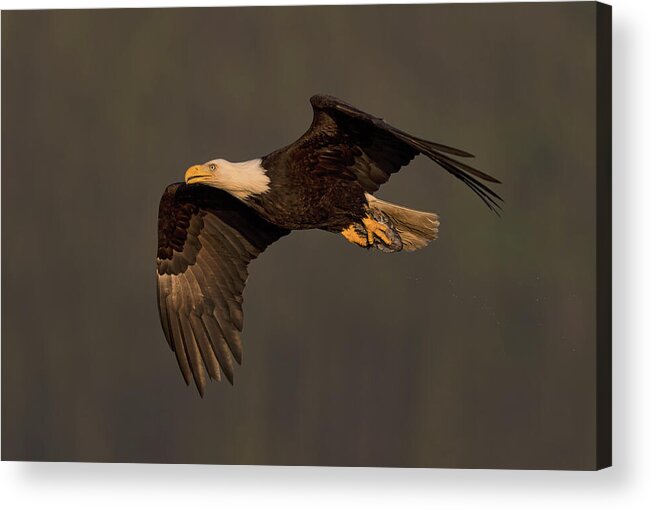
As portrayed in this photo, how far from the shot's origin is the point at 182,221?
6.00 m

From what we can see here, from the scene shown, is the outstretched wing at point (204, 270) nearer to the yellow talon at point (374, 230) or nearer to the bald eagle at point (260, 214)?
the bald eagle at point (260, 214)

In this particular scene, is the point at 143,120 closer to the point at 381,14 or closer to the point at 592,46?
the point at 381,14

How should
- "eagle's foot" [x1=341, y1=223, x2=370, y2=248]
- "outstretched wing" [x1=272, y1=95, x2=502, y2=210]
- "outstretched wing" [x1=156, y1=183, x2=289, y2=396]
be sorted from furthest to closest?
"outstretched wing" [x1=156, y1=183, x2=289, y2=396] < "eagle's foot" [x1=341, y1=223, x2=370, y2=248] < "outstretched wing" [x1=272, y1=95, x2=502, y2=210]

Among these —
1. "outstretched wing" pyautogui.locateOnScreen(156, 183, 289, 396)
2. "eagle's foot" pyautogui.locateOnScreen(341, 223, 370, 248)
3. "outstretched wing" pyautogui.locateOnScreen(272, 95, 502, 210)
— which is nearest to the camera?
"outstretched wing" pyautogui.locateOnScreen(272, 95, 502, 210)

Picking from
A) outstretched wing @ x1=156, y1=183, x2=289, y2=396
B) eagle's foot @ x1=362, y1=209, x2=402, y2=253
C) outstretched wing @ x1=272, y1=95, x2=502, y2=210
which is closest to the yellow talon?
eagle's foot @ x1=362, y1=209, x2=402, y2=253

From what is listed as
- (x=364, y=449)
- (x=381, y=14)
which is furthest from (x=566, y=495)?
(x=381, y=14)

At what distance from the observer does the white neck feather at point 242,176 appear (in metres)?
5.83

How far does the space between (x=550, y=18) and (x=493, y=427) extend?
1.57m

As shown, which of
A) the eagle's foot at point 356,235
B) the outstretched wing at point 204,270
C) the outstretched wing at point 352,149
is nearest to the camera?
the outstretched wing at point 352,149

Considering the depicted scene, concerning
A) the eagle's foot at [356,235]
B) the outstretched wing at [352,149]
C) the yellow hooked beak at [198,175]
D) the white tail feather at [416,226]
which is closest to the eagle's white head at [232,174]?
the yellow hooked beak at [198,175]

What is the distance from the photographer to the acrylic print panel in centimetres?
572

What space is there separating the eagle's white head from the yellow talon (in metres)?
0.41

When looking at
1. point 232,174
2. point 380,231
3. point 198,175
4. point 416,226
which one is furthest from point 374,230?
point 198,175

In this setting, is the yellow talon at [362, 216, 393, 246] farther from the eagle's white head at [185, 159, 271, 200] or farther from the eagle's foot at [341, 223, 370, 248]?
the eagle's white head at [185, 159, 271, 200]
